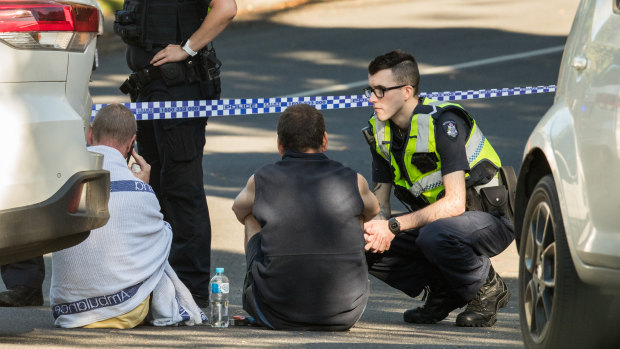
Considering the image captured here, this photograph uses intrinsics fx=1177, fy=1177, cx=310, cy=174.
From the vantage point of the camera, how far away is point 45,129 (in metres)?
4.20

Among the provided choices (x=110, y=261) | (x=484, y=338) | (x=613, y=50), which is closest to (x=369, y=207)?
(x=484, y=338)

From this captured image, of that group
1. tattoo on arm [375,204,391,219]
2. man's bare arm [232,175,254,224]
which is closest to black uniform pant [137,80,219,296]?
man's bare arm [232,175,254,224]

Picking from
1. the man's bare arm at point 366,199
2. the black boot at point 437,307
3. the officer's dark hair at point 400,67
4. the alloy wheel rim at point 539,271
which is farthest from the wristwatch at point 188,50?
the alloy wheel rim at point 539,271

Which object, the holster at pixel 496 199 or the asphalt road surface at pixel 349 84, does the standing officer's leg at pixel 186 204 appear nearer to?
the asphalt road surface at pixel 349 84

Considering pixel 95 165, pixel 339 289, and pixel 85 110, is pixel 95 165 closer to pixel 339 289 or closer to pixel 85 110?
pixel 85 110

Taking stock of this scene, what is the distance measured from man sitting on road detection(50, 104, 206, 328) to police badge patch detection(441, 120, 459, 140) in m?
1.45

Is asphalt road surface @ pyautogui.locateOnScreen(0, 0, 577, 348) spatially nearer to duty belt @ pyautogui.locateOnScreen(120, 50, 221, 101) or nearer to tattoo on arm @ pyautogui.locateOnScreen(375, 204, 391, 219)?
tattoo on arm @ pyautogui.locateOnScreen(375, 204, 391, 219)

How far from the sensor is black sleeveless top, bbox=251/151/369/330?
5.30 meters

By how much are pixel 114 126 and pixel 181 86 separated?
950 mm

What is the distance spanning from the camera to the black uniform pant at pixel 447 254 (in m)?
5.69

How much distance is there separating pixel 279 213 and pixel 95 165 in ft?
3.68

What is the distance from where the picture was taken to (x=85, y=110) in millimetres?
4527

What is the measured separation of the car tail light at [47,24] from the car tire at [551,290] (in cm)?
179

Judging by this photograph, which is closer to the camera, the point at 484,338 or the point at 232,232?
the point at 484,338
